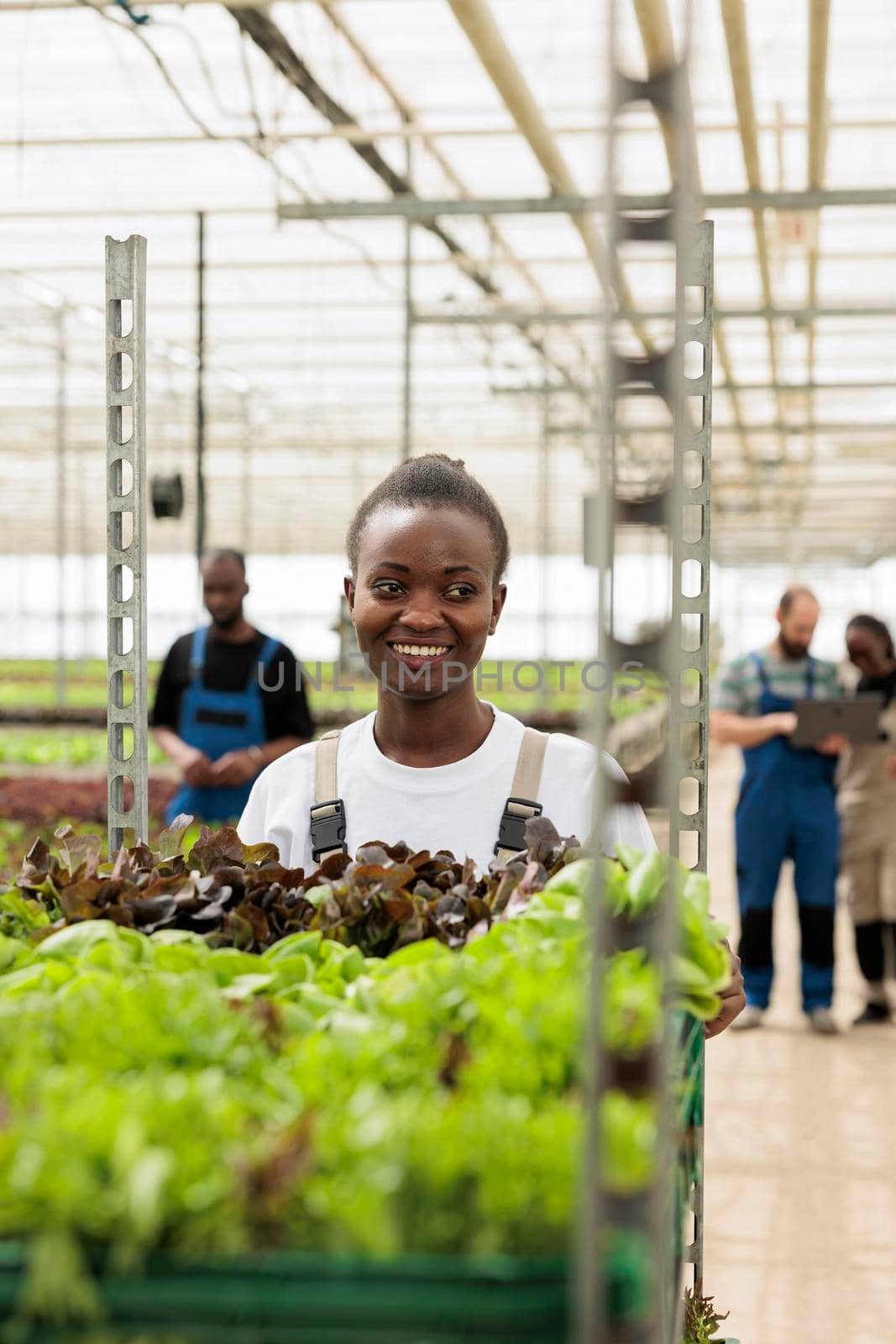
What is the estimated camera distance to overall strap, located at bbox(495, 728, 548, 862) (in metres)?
1.84

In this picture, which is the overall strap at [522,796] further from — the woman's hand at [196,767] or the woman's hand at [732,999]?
the woman's hand at [196,767]

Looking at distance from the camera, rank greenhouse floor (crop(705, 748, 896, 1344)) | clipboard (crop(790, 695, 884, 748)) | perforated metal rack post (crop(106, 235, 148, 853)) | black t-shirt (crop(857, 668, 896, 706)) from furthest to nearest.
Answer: black t-shirt (crop(857, 668, 896, 706)), clipboard (crop(790, 695, 884, 748)), greenhouse floor (crop(705, 748, 896, 1344)), perforated metal rack post (crop(106, 235, 148, 853))

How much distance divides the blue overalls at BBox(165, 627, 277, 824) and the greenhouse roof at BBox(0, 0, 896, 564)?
218cm

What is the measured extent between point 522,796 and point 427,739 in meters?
0.16

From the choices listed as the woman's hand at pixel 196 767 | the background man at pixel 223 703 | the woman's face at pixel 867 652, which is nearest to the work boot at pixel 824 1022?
the woman's face at pixel 867 652

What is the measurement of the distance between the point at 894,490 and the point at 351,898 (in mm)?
22409

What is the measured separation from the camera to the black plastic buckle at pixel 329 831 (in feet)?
6.16

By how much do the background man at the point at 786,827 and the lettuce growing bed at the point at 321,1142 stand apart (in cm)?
456

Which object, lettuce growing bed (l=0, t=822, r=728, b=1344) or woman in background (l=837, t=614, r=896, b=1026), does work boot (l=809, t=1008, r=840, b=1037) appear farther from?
lettuce growing bed (l=0, t=822, r=728, b=1344)

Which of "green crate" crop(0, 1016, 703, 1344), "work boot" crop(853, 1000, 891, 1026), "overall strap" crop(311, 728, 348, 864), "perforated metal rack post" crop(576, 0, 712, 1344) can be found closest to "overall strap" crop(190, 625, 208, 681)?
"work boot" crop(853, 1000, 891, 1026)

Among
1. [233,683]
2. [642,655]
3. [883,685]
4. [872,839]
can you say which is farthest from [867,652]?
[642,655]

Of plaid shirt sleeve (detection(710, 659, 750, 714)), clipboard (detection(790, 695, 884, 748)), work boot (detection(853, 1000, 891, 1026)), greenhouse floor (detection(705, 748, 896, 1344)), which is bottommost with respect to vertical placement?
greenhouse floor (detection(705, 748, 896, 1344))

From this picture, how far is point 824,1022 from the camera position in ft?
18.5

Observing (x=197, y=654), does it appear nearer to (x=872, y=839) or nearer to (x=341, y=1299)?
(x=872, y=839)
